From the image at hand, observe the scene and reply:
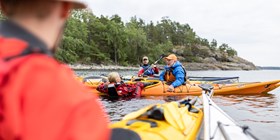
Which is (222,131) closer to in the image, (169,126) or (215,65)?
(169,126)

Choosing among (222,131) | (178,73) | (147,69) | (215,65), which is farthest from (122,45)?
(222,131)

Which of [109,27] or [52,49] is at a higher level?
[109,27]

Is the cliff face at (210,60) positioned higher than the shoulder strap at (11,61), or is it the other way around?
the cliff face at (210,60)

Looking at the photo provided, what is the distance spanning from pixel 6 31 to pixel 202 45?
118677 mm

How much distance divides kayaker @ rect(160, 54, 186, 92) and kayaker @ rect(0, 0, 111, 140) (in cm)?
1111

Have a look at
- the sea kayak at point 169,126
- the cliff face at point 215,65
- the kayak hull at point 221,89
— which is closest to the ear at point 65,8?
the sea kayak at point 169,126

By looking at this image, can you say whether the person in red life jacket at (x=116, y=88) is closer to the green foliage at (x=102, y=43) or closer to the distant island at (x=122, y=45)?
the distant island at (x=122, y=45)

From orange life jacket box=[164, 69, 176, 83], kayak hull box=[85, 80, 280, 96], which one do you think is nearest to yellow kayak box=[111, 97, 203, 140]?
kayak hull box=[85, 80, 280, 96]

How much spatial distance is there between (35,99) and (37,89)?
0.03 m

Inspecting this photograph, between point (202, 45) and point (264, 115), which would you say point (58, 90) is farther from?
point (202, 45)

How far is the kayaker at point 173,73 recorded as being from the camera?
12141 millimetres

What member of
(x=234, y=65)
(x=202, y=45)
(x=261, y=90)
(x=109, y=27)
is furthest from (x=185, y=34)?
(x=261, y=90)

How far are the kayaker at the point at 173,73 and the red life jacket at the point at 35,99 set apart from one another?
11.2 m

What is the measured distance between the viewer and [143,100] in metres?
11.3
